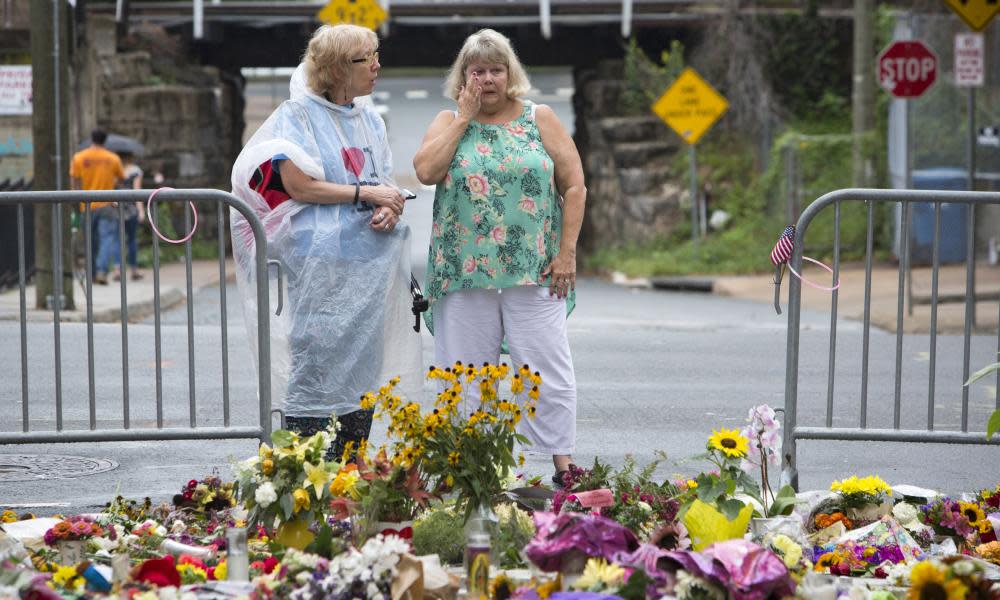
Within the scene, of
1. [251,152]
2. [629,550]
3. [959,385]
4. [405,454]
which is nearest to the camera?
[629,550]

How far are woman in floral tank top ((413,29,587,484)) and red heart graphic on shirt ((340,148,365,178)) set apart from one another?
0.77 feet

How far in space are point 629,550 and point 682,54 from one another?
74.9ft

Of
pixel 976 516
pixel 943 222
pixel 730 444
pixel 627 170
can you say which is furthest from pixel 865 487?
pixel 627 170

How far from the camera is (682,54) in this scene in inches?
1040

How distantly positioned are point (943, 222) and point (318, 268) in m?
16.6

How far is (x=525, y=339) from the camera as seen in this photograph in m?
5.99

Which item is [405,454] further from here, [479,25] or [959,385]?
[479,25]

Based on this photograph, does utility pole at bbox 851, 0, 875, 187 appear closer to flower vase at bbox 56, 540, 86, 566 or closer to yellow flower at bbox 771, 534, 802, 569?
yellow flower at bbox 771, 534, 802, 569

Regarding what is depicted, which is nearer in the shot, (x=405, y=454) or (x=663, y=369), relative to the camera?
(x=405, y=454)

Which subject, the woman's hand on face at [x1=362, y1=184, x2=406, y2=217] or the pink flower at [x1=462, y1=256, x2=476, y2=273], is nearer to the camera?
the woman's hand on face at [x1=362, y1=184, x2=406, y2=217]

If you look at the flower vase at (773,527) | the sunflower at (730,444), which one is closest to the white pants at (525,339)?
the sunflower at (730,444)

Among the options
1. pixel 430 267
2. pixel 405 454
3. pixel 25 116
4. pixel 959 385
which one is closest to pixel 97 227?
pixel 25 116

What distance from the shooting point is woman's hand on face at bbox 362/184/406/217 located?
18.9ft

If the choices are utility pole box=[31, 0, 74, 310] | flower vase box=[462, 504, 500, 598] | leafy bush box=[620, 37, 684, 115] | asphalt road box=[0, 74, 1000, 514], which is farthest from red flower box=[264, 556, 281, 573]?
leafy bush box=[620, 37, 684, 115]
